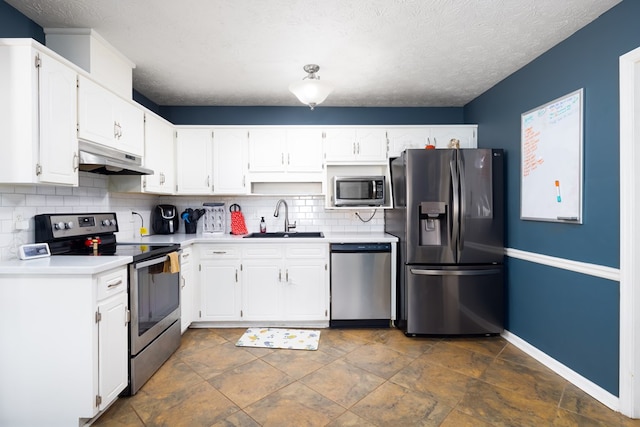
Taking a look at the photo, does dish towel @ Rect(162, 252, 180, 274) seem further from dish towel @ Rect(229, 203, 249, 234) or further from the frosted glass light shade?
the frosted glass light shade

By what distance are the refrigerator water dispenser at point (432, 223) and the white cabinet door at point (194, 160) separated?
240 centimetres

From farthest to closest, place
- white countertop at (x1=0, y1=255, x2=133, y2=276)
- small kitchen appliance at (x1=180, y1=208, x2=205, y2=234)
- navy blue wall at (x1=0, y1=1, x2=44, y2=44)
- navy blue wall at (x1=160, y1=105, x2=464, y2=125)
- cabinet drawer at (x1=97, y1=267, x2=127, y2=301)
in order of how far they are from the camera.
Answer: navy blue wall at (x1=160, y1=105, x2=464, y2=125) → small kitchen appliance at (x1=180, y1=208, x2=205, y2=234) → navy blue wall at (x1=0, y1=1, x2=44, y2=44) → cabinet drawer at (x1=97, y1=267, x2=127, y2=301) → white countertop at (x1=0, y1=255, x2=133, y2=276)

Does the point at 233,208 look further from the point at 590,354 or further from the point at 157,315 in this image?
the point at 590,354

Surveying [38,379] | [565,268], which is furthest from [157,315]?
[565,268]

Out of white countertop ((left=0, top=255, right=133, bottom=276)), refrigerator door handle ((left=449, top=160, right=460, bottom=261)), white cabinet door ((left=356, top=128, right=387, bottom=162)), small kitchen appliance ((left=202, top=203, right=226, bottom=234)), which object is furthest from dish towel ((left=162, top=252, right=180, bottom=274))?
refrigerator door handle ((left=449, top=160, right=460, bottom=261))

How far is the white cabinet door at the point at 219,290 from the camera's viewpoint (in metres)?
3.13

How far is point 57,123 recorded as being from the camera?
181cm

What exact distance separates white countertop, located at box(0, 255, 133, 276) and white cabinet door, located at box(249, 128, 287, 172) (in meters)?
1.92

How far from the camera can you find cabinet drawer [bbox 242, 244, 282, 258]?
3133 millimetres

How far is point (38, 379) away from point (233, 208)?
2.35 meters

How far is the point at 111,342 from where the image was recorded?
5.93 feet

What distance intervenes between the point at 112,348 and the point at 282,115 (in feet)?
9.67

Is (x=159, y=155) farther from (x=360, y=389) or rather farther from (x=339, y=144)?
(x=360, y=389)

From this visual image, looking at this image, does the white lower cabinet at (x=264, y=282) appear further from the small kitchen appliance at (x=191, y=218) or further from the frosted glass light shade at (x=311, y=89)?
the frosted glass light shade at (x=311, y=89)
